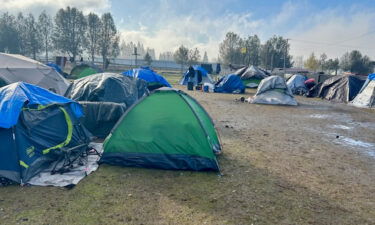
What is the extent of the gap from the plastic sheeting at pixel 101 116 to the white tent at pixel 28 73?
5.57m

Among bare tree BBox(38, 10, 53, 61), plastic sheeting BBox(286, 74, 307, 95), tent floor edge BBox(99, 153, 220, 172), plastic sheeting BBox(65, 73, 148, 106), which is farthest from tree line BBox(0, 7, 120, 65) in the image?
tent floor edge BBox(99, 153, 220, 172)

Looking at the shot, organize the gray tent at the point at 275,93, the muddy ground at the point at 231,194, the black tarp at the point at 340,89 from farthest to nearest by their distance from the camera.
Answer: the black tarp at the point at 340,89 < the gray tent at the point at 275,93 < the muddy ground at the point at 231,194

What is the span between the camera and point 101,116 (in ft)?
24.3

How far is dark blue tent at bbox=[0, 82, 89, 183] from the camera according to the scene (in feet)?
15.0

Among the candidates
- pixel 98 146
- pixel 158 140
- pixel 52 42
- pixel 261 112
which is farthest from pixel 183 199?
pixel 52 42

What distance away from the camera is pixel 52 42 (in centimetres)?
5341

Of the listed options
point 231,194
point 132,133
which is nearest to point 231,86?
point 132,133

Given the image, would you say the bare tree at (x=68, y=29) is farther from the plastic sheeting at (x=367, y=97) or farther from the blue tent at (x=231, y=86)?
the plastic sheeting at (x=367, y=97)

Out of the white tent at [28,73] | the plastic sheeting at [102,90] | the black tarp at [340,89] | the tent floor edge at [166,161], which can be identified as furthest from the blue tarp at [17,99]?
the black tarp at [340,89]

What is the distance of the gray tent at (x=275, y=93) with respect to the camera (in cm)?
1569

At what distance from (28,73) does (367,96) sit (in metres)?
20.2

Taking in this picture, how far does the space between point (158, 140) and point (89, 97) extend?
150 inches

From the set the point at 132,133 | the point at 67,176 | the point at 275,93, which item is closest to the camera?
the point at 67,176

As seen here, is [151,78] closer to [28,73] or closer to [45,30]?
[28,73]
